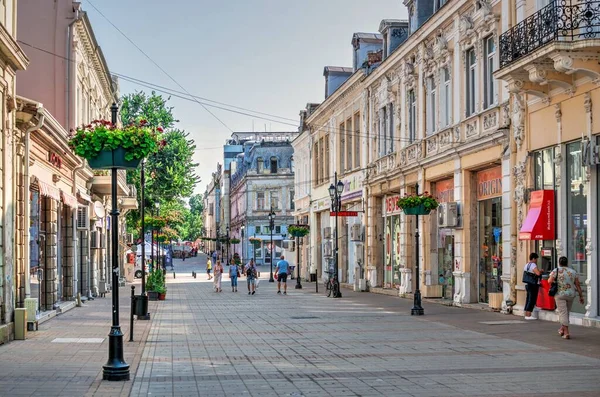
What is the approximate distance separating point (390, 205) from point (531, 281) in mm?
16591

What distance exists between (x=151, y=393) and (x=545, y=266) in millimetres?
12894

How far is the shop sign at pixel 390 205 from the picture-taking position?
35.8 meters

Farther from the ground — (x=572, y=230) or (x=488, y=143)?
(x=488, y=143)

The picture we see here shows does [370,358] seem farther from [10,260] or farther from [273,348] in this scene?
[10,260]

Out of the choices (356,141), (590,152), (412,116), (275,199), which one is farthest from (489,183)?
(275,199)

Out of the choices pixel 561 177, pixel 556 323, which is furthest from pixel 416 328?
pixel 561 177

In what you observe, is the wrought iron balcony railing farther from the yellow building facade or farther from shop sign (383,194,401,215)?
shop sign (383,194,401,215)

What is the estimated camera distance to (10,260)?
16828 mm

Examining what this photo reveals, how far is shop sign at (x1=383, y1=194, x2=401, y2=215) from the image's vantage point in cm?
3580

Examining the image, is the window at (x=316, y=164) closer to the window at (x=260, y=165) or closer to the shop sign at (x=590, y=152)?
the shop sign at (x=590, y=152)

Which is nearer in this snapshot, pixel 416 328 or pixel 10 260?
pixel 10 260

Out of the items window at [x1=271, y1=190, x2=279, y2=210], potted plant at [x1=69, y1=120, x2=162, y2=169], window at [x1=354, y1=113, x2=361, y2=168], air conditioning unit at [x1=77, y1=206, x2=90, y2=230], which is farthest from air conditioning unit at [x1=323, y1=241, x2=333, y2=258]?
window at [x1=271, y1=190, x2=279, y2=210]

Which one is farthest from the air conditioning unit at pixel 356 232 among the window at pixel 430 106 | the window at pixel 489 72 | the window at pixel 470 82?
the window at pixel 489 72

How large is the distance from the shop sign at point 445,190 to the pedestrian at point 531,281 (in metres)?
7.85
